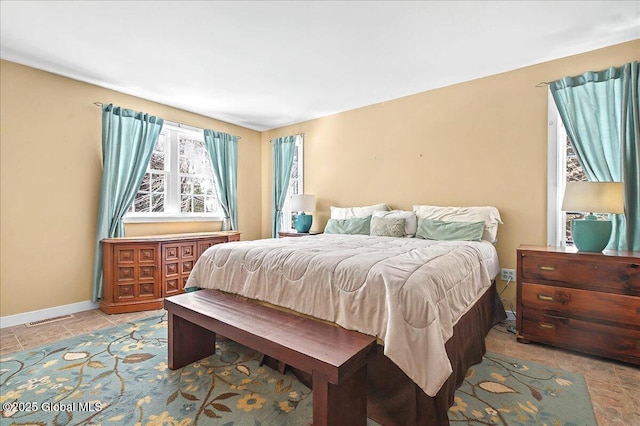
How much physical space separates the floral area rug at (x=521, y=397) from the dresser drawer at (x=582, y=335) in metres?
0.35

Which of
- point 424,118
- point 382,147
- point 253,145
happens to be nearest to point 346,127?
point 382,147

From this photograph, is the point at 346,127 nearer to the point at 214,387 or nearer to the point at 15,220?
the point at 214,387

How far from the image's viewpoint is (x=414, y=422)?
1.40 metres

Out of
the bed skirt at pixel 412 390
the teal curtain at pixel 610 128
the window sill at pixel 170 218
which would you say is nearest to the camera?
the bed skirt at pixel 412 390

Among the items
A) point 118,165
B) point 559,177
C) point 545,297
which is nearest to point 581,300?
point 545,297

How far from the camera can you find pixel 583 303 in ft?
7.14

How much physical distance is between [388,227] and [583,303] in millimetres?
1662

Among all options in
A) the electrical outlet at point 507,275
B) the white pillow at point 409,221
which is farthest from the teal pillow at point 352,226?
the electrical outlet at point 507,275

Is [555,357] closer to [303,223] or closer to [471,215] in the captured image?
[471,215]

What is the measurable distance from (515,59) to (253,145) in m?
A: 3.87

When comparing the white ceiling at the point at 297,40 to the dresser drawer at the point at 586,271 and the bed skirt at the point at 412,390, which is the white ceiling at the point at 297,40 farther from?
the bed skirt at the point at 412,390

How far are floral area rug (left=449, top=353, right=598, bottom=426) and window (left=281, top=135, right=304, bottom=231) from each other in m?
3.51

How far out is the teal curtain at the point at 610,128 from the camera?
2.42 m

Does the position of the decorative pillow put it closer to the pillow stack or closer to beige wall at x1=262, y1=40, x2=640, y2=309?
the pillow stack
